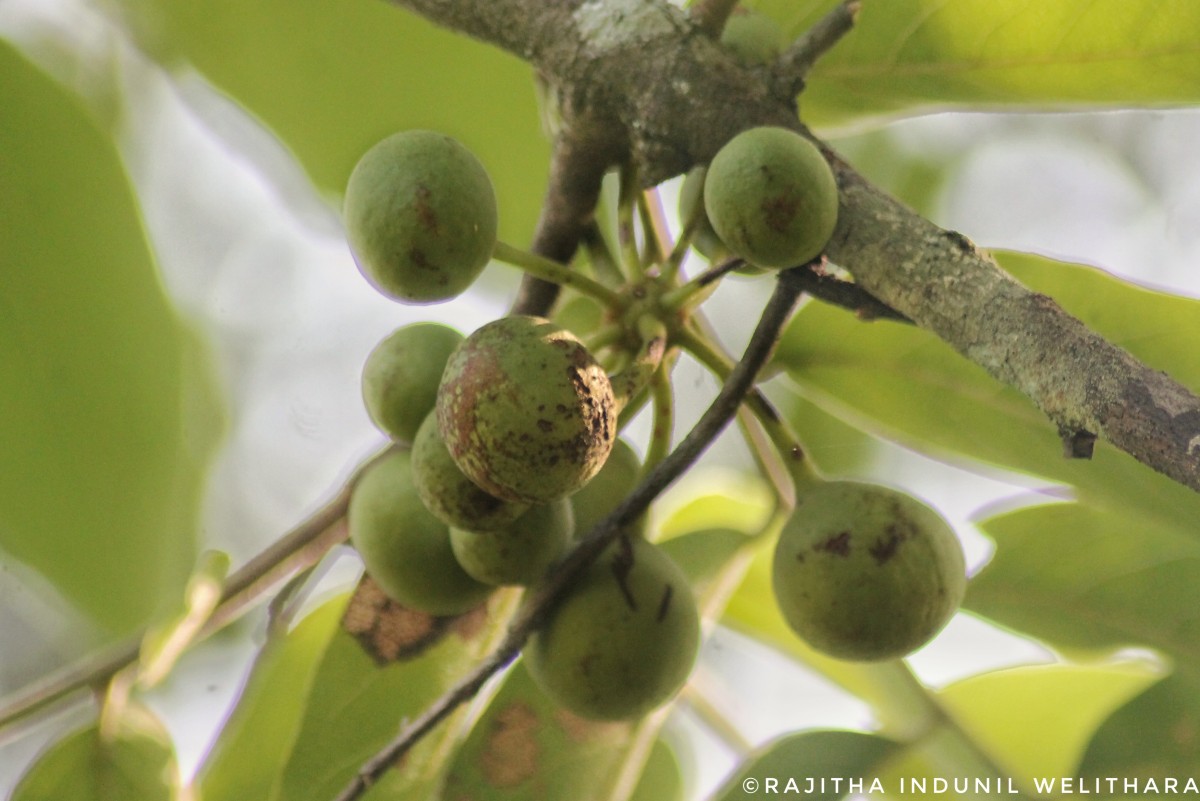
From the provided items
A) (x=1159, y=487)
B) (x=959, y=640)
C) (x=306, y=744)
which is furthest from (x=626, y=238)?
(x=959, y=640)

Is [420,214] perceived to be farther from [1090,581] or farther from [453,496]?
[1090,581]

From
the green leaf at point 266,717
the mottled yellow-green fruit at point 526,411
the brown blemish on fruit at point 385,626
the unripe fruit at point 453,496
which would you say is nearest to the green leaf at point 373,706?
the brown blemish on fruit at point 385,626

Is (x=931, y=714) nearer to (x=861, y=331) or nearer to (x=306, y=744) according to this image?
(x=861, y=331)

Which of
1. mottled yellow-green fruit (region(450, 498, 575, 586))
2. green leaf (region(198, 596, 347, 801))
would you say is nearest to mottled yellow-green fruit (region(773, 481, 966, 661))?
mottled yellow-green fruit (region(450, 498, 575, 586))

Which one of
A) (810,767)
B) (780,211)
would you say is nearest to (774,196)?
(780,211)

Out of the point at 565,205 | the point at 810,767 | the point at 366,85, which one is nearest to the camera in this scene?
the point at 565,205

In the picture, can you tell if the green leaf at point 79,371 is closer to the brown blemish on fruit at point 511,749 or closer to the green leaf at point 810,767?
the brown blemish on fruit at point 511,749
